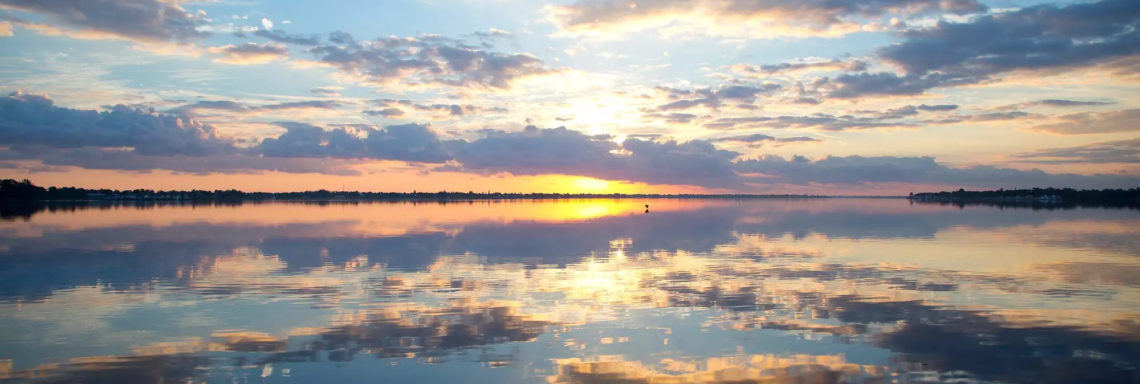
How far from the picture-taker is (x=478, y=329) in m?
16.5

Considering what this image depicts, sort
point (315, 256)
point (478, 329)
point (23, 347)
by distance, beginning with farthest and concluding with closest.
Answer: point (315, 256) < point (478, 329) < point (23, 347)

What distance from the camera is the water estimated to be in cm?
1307

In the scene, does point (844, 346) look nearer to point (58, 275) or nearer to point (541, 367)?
point (541, 367)

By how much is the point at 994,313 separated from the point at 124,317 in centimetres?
2332

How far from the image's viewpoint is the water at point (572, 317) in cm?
1307

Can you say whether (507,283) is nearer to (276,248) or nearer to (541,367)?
(541,367)

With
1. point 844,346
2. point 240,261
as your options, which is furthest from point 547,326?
point 240,261

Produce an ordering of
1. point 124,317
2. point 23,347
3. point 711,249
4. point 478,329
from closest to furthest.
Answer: point 23,347 → point 478,329 → point 124,317 → point 711,249

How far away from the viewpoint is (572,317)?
18.0 m

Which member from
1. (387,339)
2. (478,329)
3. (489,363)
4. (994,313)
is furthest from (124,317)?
(994,313)

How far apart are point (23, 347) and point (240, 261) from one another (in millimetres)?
16546

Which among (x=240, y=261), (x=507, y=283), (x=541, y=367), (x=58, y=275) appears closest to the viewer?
(x=541, y=367)

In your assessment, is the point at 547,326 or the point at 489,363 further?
the point at 547,326

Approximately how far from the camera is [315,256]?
33.3m
